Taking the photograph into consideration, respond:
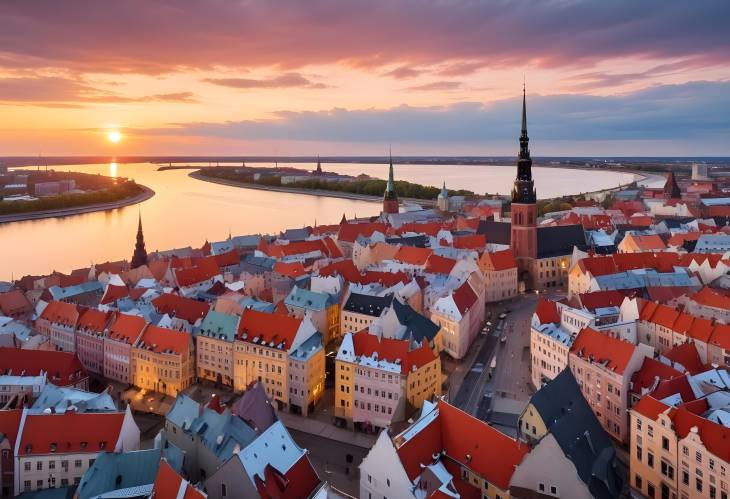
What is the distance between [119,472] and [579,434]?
39.5 ft

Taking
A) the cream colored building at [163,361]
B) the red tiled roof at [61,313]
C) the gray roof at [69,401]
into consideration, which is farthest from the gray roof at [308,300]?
the gray roof at [69,401]

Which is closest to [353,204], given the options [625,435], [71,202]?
[71,202]

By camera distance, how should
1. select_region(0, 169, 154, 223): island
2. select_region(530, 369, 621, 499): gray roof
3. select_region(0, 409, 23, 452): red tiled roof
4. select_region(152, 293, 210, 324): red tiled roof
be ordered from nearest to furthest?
select_region(530, 369, 621, 499): gray roof < select_region(0, 409, 23, 452): red tiled roof < select_region(152, 293, 210, 324): red tiled roof < select_region(0, 169, 154, 223): island

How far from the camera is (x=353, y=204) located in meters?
124

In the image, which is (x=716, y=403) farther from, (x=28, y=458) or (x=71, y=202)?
(x=71, y=202)

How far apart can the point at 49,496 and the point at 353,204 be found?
4269 inches

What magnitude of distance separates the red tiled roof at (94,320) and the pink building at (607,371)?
2006 cm

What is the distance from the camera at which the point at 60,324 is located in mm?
28781

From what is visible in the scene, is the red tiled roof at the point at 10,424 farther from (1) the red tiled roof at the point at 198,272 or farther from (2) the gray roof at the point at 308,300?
(1) the red tiled roof at the point at 198,272

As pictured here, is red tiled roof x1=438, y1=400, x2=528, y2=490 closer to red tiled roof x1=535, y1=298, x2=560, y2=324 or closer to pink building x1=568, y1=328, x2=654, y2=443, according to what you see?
pink building x1=568, y1=328, x2=654, y2=443

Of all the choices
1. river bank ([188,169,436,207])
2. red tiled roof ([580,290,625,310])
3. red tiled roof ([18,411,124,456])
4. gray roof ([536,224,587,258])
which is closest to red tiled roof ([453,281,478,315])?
red tiled roof ([580,290,625,310])

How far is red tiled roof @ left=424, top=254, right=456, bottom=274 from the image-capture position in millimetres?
36188

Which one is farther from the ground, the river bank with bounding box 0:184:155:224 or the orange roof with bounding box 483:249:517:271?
the river bank with bounding box 0:184:155:224

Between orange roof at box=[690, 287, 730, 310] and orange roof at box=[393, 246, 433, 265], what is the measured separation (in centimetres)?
1653
